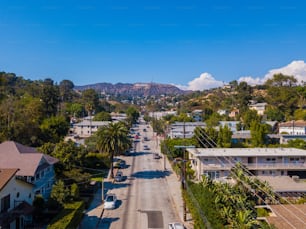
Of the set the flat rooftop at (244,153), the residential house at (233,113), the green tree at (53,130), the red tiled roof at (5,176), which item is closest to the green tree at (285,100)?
the residential house at (233,113)

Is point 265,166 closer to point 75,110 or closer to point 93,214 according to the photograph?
point 93,214

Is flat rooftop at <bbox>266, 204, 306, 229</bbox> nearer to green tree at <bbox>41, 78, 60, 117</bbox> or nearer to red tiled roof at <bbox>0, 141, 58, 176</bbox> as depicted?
red tiled roof at <bbox>0, 141, 58, 176</bbox>

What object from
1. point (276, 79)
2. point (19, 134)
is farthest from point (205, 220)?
point (276, 79)

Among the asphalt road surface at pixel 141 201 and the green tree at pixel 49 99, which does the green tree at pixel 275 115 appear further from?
the green tree at pixel 49 99

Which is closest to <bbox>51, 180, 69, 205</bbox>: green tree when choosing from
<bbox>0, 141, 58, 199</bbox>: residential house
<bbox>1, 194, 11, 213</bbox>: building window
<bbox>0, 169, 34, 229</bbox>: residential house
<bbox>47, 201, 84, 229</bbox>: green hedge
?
<bbox>47, 201, 84, 229</bbox>: green hedge

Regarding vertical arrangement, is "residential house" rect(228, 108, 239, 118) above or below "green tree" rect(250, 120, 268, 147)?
above

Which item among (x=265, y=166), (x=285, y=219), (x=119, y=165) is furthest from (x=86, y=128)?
(x=285, y=219)

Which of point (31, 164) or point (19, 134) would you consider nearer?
point (31, 164)

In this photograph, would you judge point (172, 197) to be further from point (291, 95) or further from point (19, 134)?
point (291, 95)
